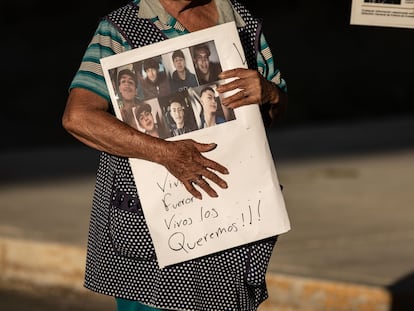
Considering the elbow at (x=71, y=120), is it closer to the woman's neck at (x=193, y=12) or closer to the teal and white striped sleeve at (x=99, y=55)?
the teal and white striped sleeve at (x=99, y=55)

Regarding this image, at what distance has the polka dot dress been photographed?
3744mm

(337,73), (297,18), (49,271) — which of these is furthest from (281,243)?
(297,18)

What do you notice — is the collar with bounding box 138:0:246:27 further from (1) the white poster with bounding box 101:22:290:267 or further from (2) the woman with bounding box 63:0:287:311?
(1) the white poster with bounding box 101:22:290:267

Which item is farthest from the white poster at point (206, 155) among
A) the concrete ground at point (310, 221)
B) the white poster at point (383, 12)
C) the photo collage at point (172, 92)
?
the concrete ground at point (310, 221)

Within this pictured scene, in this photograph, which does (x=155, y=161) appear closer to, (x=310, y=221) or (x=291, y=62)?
(x=310, y=221)

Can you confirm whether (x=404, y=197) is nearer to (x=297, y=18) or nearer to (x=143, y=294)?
(x=143, y=294)

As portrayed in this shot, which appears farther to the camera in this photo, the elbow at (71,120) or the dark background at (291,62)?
the dark background at (291,62)

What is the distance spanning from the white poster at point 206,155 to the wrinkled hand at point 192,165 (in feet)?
0.07

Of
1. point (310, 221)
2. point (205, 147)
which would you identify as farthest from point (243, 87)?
point (310, 221)

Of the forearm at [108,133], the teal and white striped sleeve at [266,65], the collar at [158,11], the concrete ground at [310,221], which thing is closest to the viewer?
the forearm at [108,133]

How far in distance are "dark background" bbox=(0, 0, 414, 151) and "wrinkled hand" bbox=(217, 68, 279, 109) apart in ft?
28.5

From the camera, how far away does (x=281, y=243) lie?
7426 mm

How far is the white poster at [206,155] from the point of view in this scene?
359 centimetres

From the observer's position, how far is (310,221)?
804 centimetres
